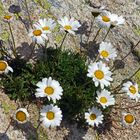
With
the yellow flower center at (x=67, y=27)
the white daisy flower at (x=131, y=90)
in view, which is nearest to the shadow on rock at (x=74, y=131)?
the white daisy flower at (x=131, y=90)

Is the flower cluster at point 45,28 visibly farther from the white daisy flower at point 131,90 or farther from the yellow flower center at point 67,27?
the white daisy flower at point 131,90

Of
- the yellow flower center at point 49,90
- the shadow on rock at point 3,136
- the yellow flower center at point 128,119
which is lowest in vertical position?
the shadow on rock at point 3,136

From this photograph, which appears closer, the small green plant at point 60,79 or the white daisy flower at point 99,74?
the white daisy flower at point 99,74

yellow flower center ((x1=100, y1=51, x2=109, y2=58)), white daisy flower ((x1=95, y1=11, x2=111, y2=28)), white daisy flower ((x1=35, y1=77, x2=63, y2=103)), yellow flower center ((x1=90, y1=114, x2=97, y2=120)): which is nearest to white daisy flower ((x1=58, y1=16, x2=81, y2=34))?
white daisy flower ((x1=95, y1=11, x2=111, y2=28))

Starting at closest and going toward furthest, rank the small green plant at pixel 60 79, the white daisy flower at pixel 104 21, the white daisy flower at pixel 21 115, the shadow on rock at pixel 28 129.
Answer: the white daisy flower at pixel 21 115
the shadow on rock at pixel 28 129
the small green plant at pixel 60 79
the white daisy flower at pixel 104 21

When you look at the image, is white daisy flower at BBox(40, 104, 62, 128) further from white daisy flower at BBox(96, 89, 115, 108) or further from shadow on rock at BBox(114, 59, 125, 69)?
shadow on rock at BBox(114, 59, 125, 69)

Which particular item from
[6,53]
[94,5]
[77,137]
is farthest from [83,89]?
[94,5]
